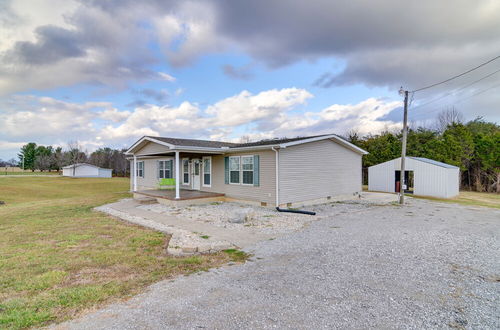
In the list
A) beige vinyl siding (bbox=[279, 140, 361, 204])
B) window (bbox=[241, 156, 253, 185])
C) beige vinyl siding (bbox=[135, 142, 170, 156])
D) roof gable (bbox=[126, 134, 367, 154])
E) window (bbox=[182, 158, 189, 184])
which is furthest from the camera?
window (bbox=[182, 158, 189, 184])

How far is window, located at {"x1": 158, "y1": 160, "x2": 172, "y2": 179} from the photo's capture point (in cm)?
1681

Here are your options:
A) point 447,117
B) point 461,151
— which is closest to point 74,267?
point 461,151

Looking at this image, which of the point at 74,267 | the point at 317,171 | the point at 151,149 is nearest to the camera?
the point at 74,267

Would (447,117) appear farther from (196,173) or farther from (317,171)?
(196,173)

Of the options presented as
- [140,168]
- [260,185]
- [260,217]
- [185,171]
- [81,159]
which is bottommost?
[260,217]

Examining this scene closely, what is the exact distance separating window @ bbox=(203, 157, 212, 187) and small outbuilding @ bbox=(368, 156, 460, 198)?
458 inches

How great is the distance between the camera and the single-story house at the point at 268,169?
36.2 ft

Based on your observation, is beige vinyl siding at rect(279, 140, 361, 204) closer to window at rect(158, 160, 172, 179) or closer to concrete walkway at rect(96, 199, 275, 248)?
concrete walkway at rect(96, 199, 275, 248)

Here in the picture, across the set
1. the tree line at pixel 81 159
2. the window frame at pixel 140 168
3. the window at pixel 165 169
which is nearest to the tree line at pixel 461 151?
the window at pixel 165 169

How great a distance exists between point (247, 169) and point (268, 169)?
54.1 inches

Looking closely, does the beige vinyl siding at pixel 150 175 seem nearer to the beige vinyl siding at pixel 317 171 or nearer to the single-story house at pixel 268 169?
the single-story house at pixel 268 169

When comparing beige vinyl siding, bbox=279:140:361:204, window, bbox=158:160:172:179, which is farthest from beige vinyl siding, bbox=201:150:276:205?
window, bbox=158:160:172:179

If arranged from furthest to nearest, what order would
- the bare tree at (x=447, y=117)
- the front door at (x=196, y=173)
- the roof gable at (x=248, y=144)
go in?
the bare tree at (x=447, y=117)
the front door at (x=196, y=173)
the roof gable at (x=248, y=144)

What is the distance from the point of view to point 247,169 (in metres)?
12.0
